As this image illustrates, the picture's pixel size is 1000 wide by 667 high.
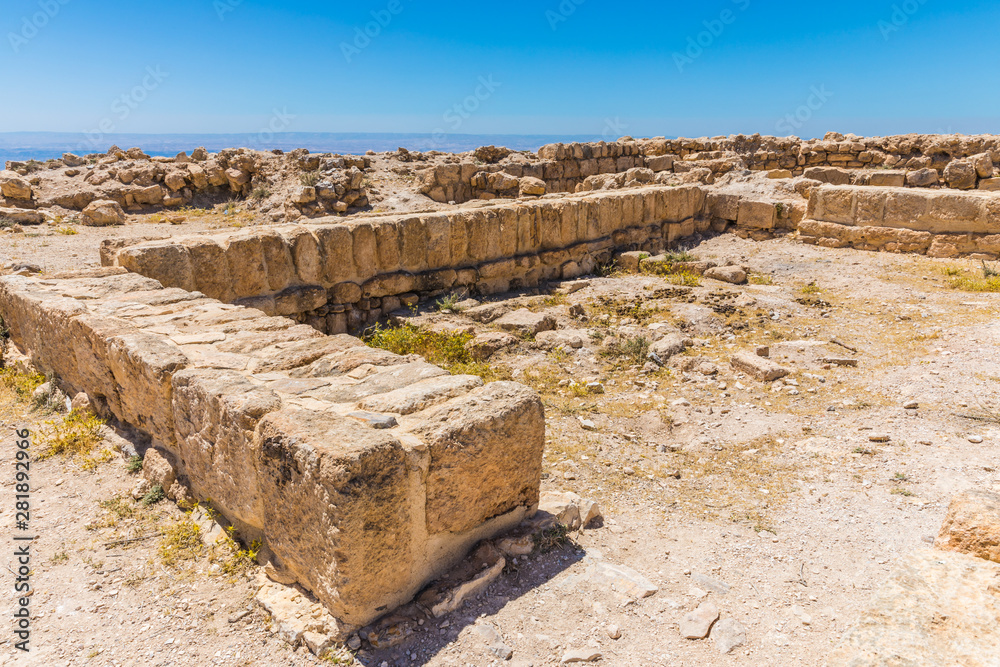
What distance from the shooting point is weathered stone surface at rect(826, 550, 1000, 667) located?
154 cm

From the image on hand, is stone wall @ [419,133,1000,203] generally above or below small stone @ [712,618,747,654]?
above

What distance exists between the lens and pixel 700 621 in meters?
2.42

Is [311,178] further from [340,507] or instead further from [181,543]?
[340,507]

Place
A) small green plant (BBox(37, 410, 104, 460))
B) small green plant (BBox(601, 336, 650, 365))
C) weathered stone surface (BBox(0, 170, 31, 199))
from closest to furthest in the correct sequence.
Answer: small green plant (BBox(37, 410, 104, 460)) < small green plant (BBox(601, 336, 650, 365)) < weathered stone surface (BBox(0, 170, 31, 199))

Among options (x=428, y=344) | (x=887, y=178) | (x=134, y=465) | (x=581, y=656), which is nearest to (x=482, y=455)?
(x=581, y=656)

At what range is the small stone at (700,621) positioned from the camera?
2358mm

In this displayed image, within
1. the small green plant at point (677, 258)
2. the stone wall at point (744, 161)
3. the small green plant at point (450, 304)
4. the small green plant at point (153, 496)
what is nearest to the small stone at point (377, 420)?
the small green plant at point (153, 496)

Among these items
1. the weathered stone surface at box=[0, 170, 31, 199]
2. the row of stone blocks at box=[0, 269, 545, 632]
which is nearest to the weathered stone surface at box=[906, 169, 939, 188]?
the row of stone blocks at box=[0, 269, 545, 632]

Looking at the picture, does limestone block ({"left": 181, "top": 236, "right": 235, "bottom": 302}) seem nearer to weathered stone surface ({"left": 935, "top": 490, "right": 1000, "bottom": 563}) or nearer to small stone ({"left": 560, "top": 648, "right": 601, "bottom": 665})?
small stone ({"left": 560, "top": 648, "right": 601, "bottom": 665})

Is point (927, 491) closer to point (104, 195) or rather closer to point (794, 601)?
point (794, 601)

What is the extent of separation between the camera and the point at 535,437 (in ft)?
9.61

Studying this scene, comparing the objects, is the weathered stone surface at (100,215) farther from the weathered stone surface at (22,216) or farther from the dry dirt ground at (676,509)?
the dry dirt ground at (676,509)

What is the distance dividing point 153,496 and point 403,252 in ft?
13.4

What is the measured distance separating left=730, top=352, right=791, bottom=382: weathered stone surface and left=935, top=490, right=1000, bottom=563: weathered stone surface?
120 inches
